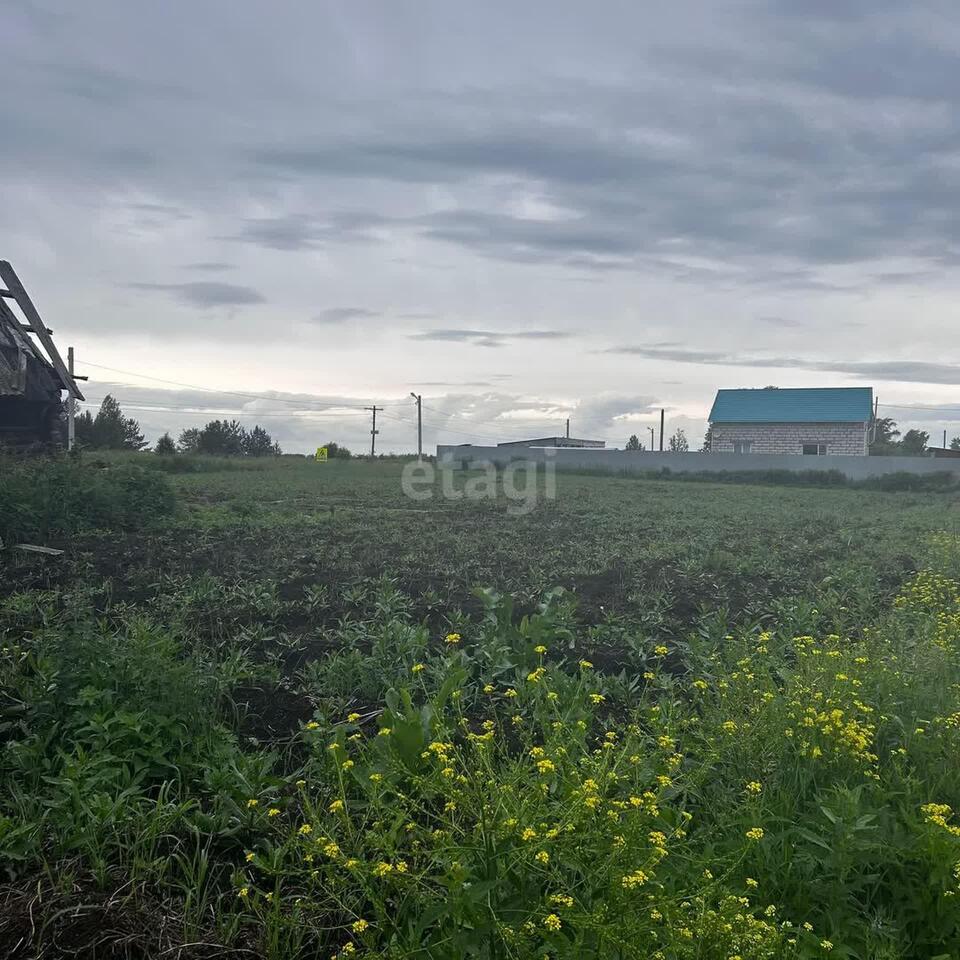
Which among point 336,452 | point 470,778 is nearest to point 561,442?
point 336,452

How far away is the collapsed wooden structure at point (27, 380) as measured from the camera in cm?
1970

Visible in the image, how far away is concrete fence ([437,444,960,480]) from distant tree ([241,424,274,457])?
61.6 feet

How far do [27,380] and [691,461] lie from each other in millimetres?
30345

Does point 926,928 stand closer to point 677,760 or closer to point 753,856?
point 753,856

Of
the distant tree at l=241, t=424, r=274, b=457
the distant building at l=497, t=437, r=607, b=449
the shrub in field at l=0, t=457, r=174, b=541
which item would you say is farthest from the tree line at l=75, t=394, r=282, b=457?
the shrub in field at l=0, t=457, r=174, b=541

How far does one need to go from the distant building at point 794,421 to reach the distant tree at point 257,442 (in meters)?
29.9

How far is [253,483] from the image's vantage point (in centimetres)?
2559

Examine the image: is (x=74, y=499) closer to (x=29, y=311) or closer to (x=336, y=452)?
(x=29, y=311)

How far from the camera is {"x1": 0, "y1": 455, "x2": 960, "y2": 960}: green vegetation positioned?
272 centimetres

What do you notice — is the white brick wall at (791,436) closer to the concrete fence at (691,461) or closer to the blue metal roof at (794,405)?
the blue metal roof at (794,405)

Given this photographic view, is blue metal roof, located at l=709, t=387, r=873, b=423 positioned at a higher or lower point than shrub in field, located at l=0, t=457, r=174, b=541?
higher

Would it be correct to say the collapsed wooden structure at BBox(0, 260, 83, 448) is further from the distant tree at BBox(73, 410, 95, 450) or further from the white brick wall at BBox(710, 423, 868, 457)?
the white brick wall at BBox(710, 423, 868, 457)

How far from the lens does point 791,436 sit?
158ft

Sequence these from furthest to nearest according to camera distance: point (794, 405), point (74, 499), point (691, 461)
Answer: point (794, 405), point (691, 461), point (74, 499)
